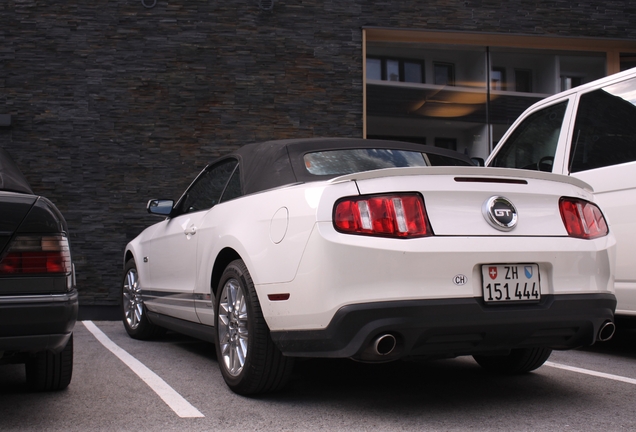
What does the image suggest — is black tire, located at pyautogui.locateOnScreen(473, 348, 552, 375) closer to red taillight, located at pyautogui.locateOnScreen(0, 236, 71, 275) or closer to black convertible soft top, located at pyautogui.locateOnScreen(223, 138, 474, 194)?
black convertible soft top, located at pyautogui.locateOnScreen(223, 138, 474, 194)

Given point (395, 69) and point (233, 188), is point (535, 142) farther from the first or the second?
point (395, 69)

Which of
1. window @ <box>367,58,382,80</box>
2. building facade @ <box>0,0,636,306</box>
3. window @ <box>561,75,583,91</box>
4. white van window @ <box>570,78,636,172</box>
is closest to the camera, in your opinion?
white van window @ <box>570,78,636,172</box>

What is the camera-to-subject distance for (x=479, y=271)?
322 cm

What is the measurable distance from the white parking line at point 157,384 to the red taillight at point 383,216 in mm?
1208

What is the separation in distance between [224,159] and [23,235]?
2.01 m

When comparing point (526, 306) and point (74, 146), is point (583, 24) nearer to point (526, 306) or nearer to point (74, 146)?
point (74, 146)

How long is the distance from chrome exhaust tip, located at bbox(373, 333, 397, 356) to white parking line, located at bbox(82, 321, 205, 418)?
0.96m

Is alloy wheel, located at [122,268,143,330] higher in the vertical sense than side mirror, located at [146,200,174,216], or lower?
lower

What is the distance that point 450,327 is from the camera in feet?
10.3

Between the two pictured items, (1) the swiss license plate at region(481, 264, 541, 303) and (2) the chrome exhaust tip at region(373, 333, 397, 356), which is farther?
(1) the swiss license plate at region(481, 264, 541, 303)

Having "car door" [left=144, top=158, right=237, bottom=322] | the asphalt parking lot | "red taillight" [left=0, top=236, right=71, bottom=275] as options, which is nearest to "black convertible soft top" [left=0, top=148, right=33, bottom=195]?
"red taillight" [left=0, top=236, right=71, bottom=275]

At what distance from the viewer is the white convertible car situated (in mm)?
3109

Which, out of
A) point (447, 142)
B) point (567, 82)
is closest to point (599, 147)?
point (447, 142)

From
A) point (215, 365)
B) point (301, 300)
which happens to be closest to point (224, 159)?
point (215, 365)
